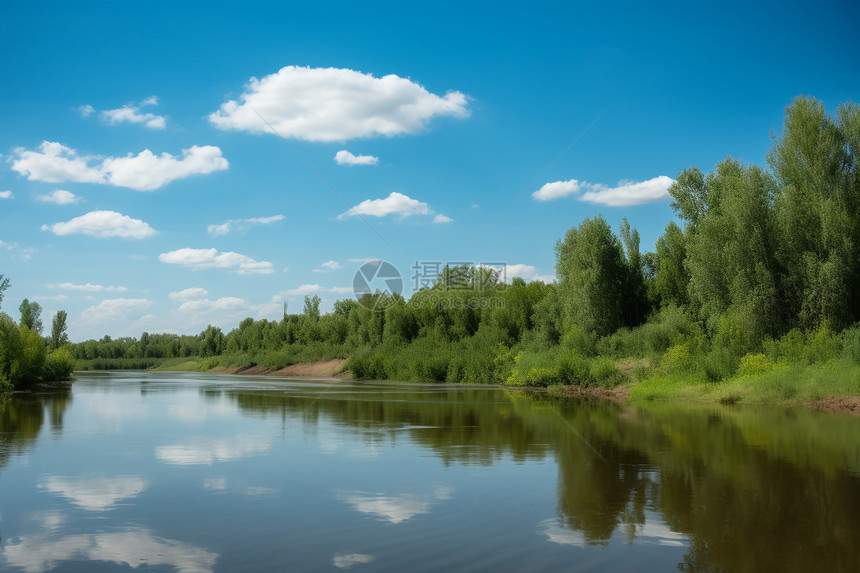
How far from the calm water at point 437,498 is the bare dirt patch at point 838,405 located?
10.8ft

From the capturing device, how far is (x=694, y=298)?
44.0 metres

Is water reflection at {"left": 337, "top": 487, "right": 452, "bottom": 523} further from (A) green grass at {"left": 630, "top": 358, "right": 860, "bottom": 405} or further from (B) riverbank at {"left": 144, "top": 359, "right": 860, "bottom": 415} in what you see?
(A) green grass at {"left": 630, "top": 358, "right": 860, "bottom": 405}

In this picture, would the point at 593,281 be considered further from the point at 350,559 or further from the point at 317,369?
the point at 317,369

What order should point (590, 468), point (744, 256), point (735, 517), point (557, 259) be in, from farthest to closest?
point (557, 259) → point (744, 256) → point (590, 468) → point (735, 517)

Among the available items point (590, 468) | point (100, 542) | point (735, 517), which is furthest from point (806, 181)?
point (100, 542)

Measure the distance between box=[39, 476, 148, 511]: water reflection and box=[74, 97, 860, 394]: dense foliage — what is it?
28750mm

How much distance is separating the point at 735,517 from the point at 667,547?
2009mm

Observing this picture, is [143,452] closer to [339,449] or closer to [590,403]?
[339,449]

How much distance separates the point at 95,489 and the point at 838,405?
84.3 feet

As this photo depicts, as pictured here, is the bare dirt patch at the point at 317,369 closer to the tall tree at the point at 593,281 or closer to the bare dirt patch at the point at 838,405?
the tall tree at the point at 593,281

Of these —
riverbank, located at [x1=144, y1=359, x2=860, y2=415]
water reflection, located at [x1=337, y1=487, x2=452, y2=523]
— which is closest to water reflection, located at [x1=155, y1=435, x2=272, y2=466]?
water reflection, located at [x1=337, y1=487, x2=452, y2=523]

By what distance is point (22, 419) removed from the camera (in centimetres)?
2497

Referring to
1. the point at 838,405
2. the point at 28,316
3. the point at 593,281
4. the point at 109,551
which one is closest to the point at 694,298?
the point at 593,281

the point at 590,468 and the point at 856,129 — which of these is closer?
the point at 590,468
